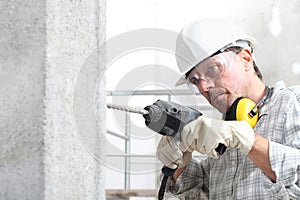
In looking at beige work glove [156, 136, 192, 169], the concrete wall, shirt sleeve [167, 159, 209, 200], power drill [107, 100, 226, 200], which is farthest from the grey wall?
the concrete wall

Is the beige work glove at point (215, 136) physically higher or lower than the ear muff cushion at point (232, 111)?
lower

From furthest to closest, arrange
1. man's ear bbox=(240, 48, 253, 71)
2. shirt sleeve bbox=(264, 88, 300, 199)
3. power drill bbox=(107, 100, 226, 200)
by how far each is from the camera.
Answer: man's ear bbox=(240, 48, 253, 71), shirt sleeve bbox=(264, 88, 300, 199), power drill bbox=(107, 100, 226, 200)

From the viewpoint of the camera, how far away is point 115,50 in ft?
3.67

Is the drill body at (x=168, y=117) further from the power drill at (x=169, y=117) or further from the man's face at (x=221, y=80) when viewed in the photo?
the man's face at (x=221, y=80)

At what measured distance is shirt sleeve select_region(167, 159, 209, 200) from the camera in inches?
83.4

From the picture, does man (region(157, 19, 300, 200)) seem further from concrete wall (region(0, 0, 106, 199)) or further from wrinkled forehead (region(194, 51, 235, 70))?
concrete wall (region(0, 0, 106, 199))

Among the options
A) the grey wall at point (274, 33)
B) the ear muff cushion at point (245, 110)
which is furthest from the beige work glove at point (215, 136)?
the grey wall at point (274, 33)

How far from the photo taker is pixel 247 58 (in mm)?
2004

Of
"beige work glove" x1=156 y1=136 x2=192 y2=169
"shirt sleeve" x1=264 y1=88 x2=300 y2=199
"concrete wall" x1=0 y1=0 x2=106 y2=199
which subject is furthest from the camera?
"beige work glove" x1=156 y1=136 x2=192 y2=169

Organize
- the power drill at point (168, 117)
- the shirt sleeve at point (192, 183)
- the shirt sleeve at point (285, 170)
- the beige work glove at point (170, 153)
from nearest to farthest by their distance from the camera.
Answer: the power drill at point (168, 117)
the shirt sleeve at point (285, 170)
the beige work glove at point (170, 153)
the shirt sleeve at point (192, 183)

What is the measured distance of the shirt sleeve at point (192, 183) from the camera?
2.12 m

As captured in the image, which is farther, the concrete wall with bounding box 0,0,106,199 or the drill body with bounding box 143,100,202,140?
the drill body with bounding box 143,100,202,140

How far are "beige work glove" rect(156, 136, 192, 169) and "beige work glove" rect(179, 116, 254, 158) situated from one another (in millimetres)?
68

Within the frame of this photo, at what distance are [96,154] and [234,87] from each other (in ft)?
3.13
